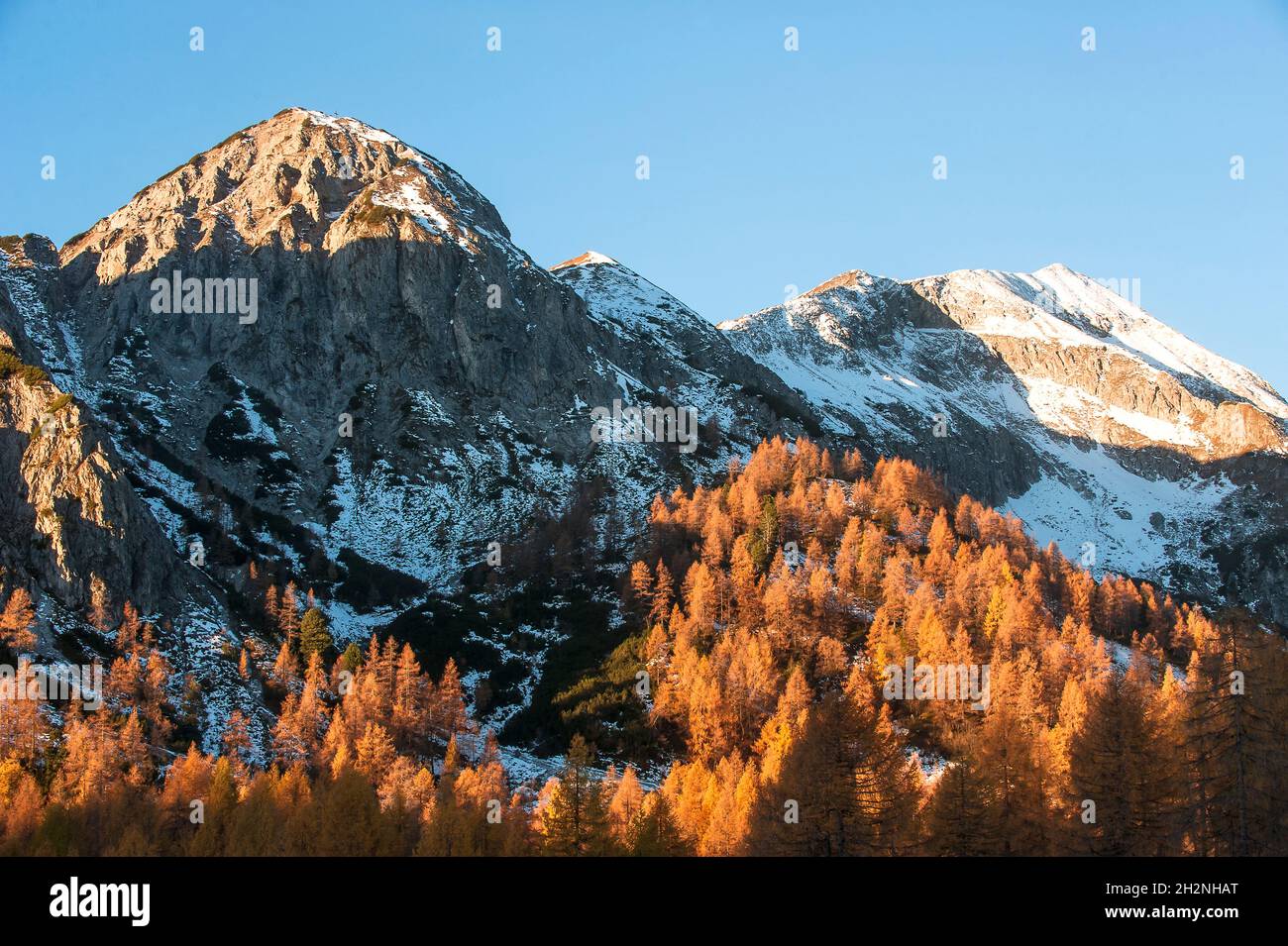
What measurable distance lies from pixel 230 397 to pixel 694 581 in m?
101

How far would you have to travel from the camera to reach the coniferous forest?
46000mm

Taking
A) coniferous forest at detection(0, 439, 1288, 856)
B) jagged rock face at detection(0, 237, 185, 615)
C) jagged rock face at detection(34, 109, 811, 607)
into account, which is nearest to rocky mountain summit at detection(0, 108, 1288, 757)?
jagged rock face at detection(0, 237, 185, 615)

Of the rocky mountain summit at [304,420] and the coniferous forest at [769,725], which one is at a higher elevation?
the rocky mountain summit at [304,420]

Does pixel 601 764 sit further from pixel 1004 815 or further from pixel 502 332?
pixel 502 332

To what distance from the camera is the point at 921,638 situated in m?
95.6

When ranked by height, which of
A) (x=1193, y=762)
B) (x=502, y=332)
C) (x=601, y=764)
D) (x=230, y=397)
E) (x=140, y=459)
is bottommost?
(x=601, y=764)

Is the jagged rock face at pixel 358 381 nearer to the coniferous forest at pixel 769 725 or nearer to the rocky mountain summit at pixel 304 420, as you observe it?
the rocky mountain summit at pixel 304 420

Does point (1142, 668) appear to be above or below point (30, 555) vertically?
below

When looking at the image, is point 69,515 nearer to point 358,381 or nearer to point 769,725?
point 769,725

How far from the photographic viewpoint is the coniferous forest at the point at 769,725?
151ft

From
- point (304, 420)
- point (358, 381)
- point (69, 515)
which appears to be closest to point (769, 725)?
point (69, 515)

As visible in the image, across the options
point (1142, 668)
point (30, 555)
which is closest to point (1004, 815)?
point (1142, 668)

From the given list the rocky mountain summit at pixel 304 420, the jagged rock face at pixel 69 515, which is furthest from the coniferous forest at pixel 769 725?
the rocky mountain summit at pixel 304 420
